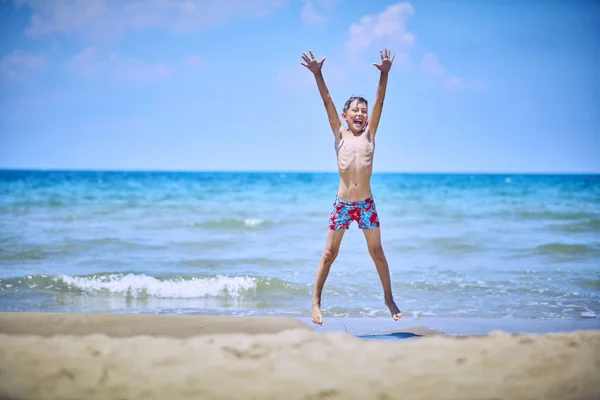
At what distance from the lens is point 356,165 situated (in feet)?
16.4

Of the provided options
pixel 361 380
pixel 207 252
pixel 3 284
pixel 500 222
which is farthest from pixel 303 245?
pixel 361 380

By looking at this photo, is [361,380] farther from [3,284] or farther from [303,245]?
[303,245]

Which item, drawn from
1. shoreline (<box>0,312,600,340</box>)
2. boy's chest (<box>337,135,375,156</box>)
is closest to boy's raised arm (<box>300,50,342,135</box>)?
boy's chest (<box>337,135,375,156</box>)

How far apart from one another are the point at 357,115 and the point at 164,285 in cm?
394

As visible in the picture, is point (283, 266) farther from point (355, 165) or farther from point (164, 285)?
point (355, 165)

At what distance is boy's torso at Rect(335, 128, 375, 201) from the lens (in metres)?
5.01

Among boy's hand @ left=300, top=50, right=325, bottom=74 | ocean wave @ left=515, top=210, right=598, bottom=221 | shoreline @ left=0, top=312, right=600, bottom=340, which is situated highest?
boy's hand @ left=300, top=50, right=325, bottom=74

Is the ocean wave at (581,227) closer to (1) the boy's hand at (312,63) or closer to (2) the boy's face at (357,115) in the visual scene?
(2) the boy's face at (357,115)

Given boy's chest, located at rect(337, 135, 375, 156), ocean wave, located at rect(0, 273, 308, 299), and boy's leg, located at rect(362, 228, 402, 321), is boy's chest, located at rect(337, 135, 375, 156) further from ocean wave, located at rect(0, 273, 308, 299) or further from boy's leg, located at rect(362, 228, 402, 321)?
ocean wave, located at rect(0, 273, 308, 299)

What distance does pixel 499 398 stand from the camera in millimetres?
2951

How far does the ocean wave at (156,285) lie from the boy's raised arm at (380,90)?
122 inches

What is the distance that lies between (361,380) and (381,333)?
2.00 m

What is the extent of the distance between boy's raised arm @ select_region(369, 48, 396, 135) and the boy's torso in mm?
98

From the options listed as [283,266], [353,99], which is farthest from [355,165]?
[283,266]
